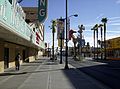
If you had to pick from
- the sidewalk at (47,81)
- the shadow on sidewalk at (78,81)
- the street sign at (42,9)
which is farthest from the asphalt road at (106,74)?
the street sign at (42,9)

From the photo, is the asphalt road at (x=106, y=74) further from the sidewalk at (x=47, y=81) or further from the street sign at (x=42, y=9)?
the street sign at (x=42, y=9)

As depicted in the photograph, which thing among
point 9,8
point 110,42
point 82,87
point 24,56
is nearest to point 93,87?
point 82,87

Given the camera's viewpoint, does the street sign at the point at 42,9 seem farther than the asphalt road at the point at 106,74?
Yes

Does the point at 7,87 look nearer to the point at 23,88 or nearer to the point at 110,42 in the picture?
the point at 23,88

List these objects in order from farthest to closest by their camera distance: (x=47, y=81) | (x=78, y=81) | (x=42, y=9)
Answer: (x=42, y=9) → (x=78, y=81) → (x=47, y=81)

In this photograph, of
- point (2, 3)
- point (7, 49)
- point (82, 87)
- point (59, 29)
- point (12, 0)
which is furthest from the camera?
point (59, 29)

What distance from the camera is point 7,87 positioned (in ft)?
53.4

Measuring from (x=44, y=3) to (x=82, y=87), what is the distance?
45.4 feet

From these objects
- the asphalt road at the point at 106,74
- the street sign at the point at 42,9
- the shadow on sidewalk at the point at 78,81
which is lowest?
the asphalt road at the point at 106,74

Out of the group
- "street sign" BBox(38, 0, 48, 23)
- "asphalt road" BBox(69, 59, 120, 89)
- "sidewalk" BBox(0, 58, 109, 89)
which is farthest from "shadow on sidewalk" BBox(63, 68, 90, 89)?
"street sign" BBox(38, 0, 48, 23)

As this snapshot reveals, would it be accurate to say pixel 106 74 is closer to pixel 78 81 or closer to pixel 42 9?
pixel 42 9

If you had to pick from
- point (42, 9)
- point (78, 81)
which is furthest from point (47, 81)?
point (42, 9)

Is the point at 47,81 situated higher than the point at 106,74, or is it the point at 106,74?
the point at 47,81

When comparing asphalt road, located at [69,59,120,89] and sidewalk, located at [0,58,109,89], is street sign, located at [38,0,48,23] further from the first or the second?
asphalt road, located at [69,59,120,89]
